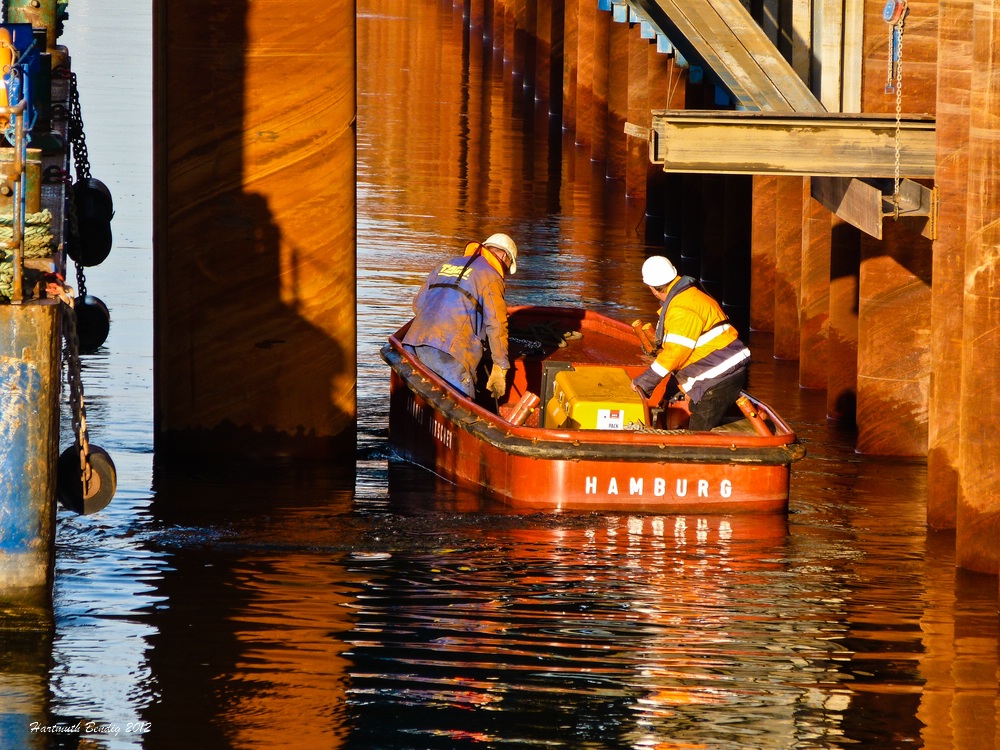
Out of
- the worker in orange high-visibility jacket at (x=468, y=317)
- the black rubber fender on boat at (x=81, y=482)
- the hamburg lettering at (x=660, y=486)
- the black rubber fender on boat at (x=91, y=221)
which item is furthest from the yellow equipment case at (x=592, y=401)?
the black rubber fender on boat at (x=91, y=221)

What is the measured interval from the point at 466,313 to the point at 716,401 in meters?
1.82

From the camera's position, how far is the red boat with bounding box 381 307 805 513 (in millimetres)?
12297

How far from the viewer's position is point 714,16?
13.9 m

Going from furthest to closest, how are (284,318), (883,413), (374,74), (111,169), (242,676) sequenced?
1. (374,74)
2. (111,169)
3. (883,413)
4. (284,318)
5. (242,676)

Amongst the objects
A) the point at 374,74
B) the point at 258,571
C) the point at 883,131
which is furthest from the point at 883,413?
the point at 374,74

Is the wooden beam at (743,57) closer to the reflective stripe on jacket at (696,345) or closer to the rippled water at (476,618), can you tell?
the reflective stripe on jacket at (696,345)

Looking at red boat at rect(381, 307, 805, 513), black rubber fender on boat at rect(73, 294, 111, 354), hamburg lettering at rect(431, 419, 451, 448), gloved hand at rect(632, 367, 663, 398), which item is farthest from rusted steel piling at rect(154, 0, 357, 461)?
black rubber fender on boat at rect(73, 294, 111, 354)

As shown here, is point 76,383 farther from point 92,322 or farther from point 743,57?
point 92,322

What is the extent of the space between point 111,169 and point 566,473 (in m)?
17.1

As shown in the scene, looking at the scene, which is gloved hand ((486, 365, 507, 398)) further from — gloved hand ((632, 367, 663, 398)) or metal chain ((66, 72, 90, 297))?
metal chain ((66, 72, 90, 297))

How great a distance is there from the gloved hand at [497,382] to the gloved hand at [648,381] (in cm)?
107

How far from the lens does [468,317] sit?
44.2ft

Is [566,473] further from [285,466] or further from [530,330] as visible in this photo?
[530,330]

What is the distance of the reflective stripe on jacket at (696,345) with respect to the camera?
12.7 meters
